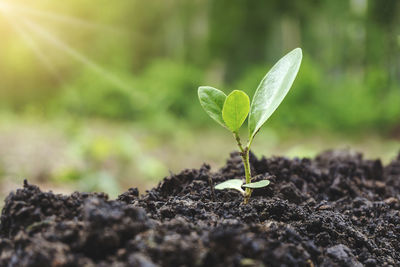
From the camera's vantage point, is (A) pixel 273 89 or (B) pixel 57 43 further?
(B) pixel 57 43

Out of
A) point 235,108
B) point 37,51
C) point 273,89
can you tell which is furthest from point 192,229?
point 37,51

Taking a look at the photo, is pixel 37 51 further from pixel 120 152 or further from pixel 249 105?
pixel 249 105

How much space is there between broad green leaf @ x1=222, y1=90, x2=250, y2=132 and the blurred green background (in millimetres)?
2294

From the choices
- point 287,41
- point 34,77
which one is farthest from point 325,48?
point 34,77

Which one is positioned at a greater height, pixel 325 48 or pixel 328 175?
pixel 325 48

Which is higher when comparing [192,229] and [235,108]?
[235,108]

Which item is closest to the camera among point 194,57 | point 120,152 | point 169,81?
point 120,152

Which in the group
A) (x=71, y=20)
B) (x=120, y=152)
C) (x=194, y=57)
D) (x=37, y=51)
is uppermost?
(x=71, y=20)

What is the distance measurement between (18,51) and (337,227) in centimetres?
1301

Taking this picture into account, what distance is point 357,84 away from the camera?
7176 mm

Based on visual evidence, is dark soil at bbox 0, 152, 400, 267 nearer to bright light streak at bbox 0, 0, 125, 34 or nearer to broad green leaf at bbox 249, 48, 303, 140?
broad green leaf at bbox 249, 48, 303, 140

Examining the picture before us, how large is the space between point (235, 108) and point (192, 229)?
320 millimetres

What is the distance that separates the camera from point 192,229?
0.75 metres

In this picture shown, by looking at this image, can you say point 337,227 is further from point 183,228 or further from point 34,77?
point 34,77
